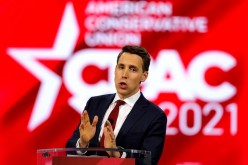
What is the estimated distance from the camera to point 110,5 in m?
4.33

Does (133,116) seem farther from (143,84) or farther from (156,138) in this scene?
(143,84)

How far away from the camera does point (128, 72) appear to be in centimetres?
284

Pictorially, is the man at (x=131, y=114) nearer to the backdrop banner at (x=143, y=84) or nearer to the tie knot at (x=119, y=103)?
the tie knot at (x=119, y=103)

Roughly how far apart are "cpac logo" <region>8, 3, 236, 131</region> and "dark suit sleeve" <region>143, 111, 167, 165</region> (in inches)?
57.5

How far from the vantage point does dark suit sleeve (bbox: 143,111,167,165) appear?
8.91 feet

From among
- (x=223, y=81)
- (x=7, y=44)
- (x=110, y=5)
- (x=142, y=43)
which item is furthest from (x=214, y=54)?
(x=7, y=44)

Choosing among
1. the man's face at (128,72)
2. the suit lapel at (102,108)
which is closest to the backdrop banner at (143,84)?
the suit lapel at (102,108)

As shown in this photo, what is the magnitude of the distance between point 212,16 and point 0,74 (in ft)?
5.05

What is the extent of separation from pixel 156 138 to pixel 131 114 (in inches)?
6.7

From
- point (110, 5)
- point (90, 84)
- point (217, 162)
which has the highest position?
point (110, 5)

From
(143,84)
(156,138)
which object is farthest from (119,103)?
(143,84)

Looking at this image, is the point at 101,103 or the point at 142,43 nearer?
the point at 101,103

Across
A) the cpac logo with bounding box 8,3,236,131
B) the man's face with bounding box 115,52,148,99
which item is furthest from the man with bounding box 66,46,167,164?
the cpac logo with bounding box 8,3,236,131

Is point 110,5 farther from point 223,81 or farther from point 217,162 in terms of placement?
point 217,162
